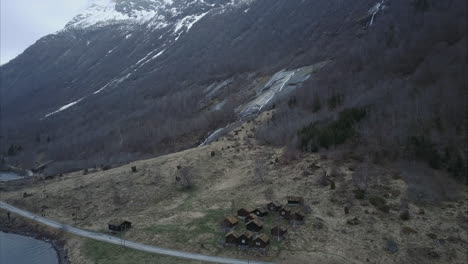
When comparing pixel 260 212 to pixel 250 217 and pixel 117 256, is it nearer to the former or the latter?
pixel 250 217

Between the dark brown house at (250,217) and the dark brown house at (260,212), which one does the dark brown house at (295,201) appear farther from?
the dark brown house at (250,217)

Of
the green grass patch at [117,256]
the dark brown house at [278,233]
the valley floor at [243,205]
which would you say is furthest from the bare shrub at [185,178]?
the dark brown house at [278,233]

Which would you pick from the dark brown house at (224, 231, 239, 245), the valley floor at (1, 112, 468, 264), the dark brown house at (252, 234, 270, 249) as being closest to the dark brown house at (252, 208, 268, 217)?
the valley floor at (1, 112, 468, 264)

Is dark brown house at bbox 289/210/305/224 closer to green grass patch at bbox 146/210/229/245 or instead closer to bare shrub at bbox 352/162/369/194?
green grass patch at bbox 146/210/229/245

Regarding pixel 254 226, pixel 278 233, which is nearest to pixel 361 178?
pixel 278 233

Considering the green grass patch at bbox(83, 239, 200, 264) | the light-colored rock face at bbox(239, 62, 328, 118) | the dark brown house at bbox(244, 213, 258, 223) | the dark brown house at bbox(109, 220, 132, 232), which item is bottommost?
the green grass patch at bbox(83, 239, 200, 264)
